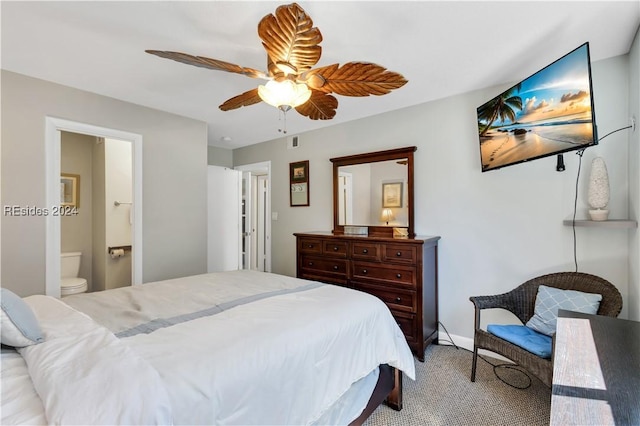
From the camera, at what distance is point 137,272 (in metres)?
3.21

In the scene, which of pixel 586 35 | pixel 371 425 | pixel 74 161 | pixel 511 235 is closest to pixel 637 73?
pixel 586 35

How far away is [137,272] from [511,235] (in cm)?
377

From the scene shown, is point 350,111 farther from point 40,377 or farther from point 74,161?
point 74,161

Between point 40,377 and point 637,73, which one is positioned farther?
point 637,73

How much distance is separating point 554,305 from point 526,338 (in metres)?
0.34

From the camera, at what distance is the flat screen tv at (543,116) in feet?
5.59

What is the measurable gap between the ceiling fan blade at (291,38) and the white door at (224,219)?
3.32m

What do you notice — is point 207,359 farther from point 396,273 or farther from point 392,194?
point 392,194

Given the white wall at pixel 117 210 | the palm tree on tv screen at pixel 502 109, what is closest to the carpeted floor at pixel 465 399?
the palm tree on tv screen at pixel 502 109

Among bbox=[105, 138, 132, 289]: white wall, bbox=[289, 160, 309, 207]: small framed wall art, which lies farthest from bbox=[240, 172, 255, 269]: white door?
bbox=[105, 138, 132, 289]: white wall

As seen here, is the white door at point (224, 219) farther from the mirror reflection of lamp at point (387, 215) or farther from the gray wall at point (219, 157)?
the mirror reflection of lamp at point (387, 215)

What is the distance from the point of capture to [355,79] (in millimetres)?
1782

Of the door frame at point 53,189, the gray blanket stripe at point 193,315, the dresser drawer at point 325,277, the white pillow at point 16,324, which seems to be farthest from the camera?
the dresser drawer at point 325,277

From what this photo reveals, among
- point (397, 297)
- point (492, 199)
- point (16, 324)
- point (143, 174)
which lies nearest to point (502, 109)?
point (492, 199)
